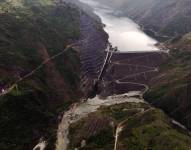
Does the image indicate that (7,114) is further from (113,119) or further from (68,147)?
(113,119)

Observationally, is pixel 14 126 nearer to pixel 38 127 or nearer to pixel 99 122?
pixel 38 127

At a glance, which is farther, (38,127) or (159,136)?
(38,127)

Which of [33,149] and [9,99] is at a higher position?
[9,99]

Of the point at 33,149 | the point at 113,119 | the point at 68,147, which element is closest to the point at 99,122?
the point at 113,119

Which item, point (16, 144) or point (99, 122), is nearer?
point (16, 144)

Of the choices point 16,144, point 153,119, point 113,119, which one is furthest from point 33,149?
point 153,119

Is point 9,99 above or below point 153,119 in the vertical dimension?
above
